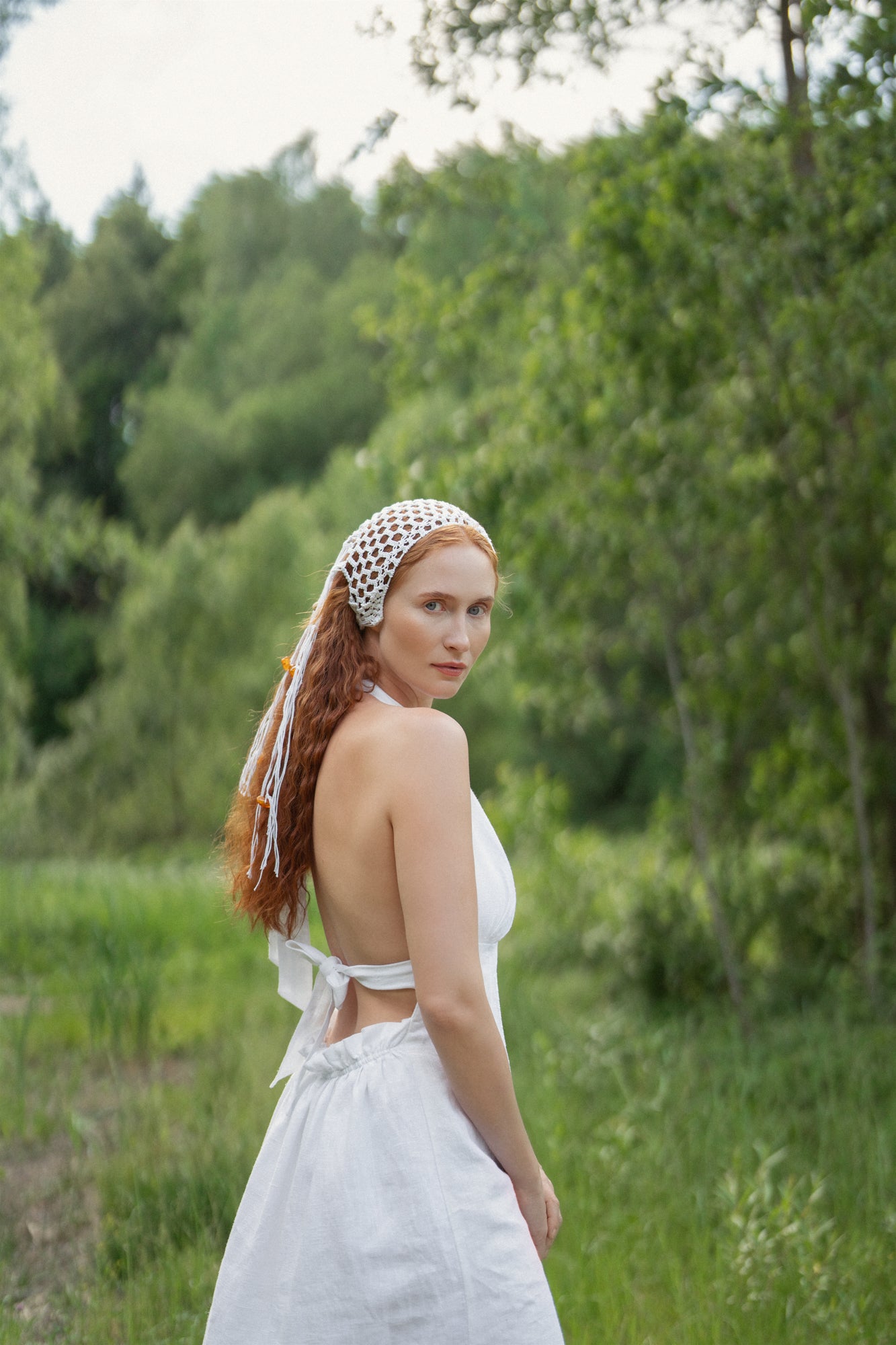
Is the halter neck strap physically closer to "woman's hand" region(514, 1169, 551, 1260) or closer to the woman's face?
the woman's face

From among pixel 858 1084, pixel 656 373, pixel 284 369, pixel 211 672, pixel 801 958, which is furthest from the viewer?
pixel 284 369

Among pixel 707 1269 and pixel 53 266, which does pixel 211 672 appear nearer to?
pixel 53 266

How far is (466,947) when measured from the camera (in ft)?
4.42

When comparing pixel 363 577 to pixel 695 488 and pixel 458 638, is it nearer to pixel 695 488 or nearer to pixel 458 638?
pixel 458 638

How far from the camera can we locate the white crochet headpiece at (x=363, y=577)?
5.00 ft

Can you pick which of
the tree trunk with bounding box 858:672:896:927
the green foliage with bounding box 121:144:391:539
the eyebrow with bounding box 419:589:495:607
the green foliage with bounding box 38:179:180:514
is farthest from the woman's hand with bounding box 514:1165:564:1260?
the green foliage with bounding box 121:144:391:539

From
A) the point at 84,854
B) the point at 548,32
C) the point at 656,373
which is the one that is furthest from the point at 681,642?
the point at 84,854

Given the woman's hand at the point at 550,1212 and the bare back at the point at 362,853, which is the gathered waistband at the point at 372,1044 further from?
the woman's hand at the point at 550,1212

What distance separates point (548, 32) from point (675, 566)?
2011 mm

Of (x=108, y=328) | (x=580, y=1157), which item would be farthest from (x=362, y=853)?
(x=108, y=328)

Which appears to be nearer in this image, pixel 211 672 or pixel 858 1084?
pixel 858 1084

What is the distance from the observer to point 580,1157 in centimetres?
354

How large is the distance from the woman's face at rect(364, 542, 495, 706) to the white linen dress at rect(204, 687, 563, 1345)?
0.22 metres

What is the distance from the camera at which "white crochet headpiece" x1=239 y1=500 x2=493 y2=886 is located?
5.00 feet
